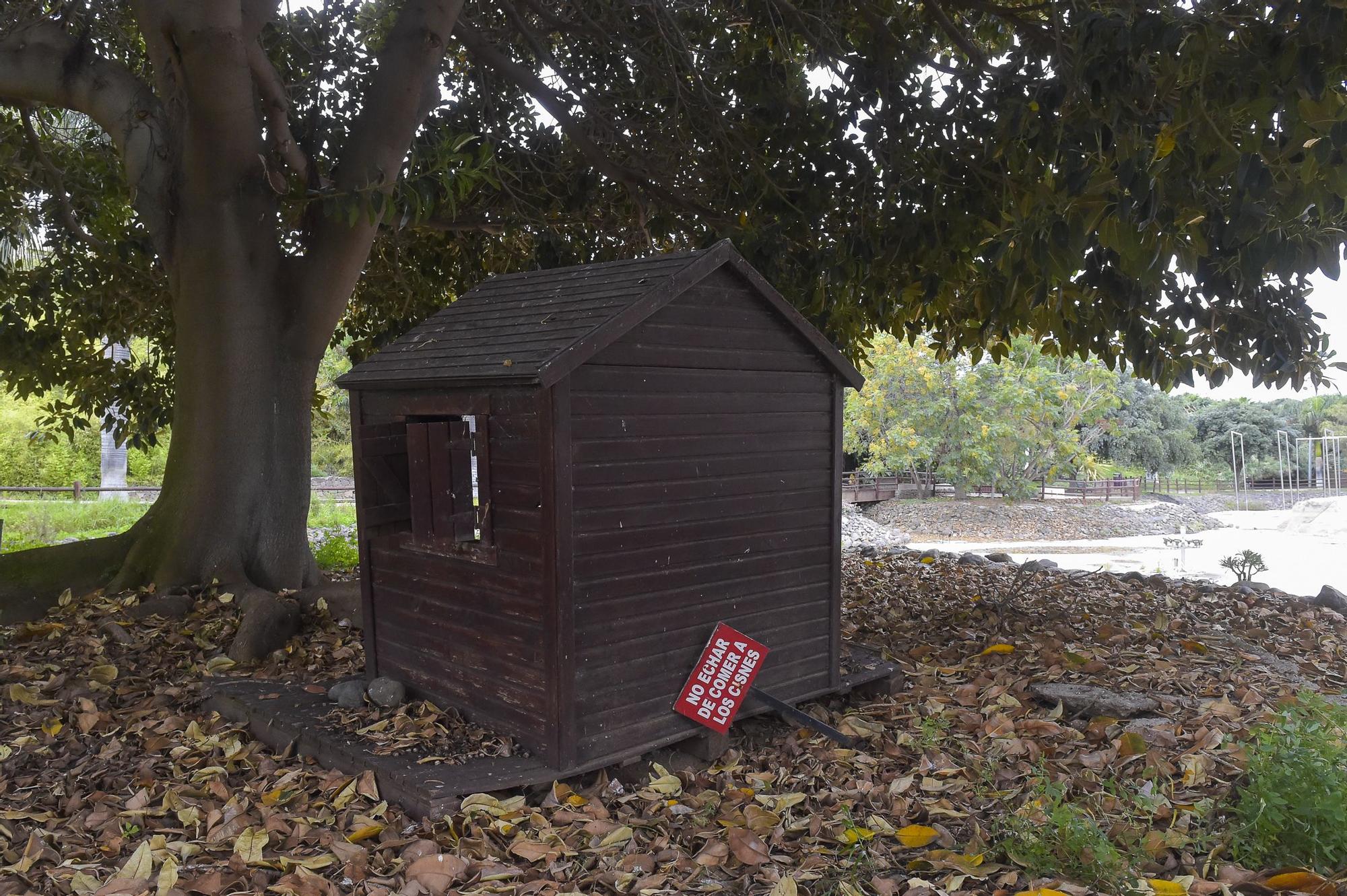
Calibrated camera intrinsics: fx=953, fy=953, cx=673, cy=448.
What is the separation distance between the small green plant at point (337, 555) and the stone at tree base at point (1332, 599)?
29.0 ft

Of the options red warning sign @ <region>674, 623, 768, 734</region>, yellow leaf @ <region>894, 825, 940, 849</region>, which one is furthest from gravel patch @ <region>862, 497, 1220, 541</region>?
yellow leaf @ <region>894, 825, 940, 849</region>

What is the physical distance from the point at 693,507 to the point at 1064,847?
220cm

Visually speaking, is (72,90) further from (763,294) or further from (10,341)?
(763,294)

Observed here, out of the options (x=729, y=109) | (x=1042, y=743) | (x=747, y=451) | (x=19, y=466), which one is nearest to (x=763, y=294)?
(x=747, y=451)

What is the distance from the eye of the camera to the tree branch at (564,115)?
8281mm

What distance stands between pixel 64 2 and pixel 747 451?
738cm

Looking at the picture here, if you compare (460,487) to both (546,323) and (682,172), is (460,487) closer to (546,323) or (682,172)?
(546,323)

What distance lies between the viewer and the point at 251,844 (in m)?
3.73

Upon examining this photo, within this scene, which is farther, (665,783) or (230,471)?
(230,471)

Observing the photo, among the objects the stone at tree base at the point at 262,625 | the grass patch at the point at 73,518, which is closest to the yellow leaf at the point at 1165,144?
the stone at tree base at the point at 262,625

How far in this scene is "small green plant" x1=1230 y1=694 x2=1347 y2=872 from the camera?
3.36 meters

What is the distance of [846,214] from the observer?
8016mm

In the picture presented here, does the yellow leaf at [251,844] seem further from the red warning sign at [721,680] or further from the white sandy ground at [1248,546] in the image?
the white sandy ground at [1248,546]

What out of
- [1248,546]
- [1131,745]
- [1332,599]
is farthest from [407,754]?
[1248,546]
